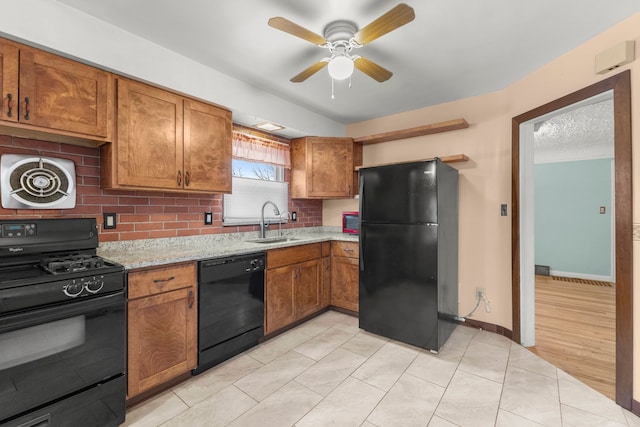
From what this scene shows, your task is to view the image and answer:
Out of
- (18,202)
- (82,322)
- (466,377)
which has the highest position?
(18,202)

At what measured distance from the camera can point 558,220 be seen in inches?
205

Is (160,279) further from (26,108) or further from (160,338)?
(26,108)

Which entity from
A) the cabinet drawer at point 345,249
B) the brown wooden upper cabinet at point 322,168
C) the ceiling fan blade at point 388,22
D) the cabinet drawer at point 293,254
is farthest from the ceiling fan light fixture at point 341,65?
the cabinet drawer at point 345,249

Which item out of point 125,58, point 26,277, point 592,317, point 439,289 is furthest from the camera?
point 592,317

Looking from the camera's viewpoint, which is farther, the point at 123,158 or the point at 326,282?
the point at 326,282

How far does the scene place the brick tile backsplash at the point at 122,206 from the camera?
184 cm

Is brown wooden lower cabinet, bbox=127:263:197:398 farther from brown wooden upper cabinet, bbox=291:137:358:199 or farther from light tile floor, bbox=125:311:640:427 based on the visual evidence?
brown wooden upper cabinet, bbox=291:137:358:199

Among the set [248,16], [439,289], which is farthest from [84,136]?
[439,289]

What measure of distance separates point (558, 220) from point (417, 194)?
4.46 meters

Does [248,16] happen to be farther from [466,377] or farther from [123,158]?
[466,377]

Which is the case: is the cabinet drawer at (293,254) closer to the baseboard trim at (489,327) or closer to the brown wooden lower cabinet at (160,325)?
the brown wooden lower cabinet at (160,325)

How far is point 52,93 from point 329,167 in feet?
8.31

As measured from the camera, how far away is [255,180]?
3.28 meters

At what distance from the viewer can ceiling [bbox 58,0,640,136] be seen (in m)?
1.69
